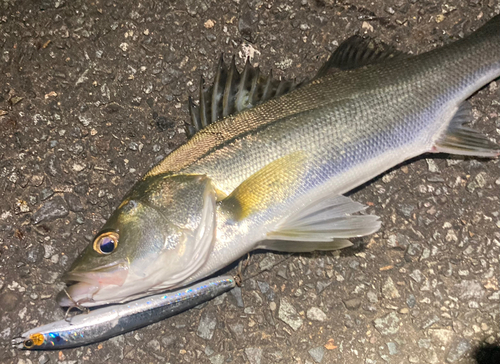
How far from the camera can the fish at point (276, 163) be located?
6.34ft

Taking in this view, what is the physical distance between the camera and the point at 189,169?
2059 millimetres

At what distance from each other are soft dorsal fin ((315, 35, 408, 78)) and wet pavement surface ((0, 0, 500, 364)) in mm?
262

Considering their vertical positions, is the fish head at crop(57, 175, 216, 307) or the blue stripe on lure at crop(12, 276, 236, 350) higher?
the fish head at crop(57, 175, 216, 307)

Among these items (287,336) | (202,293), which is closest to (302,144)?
(202,293)

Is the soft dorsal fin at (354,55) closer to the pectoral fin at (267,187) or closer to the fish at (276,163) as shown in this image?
the fish at (276,163)

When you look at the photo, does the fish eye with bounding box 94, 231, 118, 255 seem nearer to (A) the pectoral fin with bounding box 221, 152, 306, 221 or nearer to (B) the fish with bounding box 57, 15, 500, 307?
(B) the fish with bounding box 57, 15, 500, 307

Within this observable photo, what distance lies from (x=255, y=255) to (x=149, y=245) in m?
0.79

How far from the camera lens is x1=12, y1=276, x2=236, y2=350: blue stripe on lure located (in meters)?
2.21

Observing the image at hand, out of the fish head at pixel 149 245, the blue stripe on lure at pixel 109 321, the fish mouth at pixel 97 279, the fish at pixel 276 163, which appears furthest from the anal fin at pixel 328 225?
the fish mouth at pixel 97 279

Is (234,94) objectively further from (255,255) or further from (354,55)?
(255,255)

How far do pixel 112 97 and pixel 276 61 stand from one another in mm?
1162

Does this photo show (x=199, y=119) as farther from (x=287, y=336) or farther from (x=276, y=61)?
(x=287, y=336)

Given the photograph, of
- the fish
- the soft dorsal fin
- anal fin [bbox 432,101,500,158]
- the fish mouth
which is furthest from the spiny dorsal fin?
anal fin [bbox 432,101,500,158]

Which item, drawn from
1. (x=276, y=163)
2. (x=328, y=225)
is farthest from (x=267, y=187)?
(x=328, y=225)
